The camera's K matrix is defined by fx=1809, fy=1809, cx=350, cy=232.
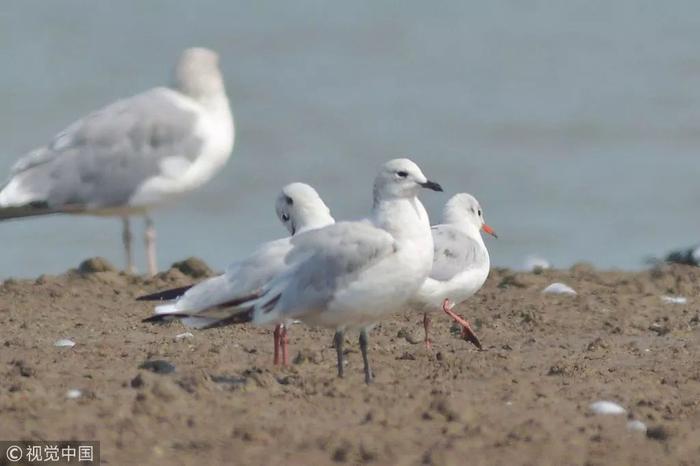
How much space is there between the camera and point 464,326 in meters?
9.01

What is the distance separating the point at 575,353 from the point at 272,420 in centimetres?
245

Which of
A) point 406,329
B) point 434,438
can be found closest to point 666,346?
point 406,329

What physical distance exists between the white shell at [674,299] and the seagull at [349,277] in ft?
9.24

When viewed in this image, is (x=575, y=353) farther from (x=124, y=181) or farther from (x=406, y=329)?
(x=124, y=181)

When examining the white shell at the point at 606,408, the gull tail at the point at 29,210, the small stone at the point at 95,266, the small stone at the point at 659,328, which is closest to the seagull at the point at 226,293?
the white shell at the point at 606,408

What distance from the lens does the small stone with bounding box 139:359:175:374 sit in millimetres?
7805

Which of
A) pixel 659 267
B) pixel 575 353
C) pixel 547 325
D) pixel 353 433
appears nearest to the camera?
pixel 353 433

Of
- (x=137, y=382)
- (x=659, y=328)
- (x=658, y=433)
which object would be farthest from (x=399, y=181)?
(x=659, y=328)

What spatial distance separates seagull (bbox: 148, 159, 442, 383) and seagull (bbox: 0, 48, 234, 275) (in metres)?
3.91

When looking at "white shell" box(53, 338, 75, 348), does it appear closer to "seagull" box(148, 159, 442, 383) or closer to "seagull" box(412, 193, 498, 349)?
"seagull" box(148, 159, 442, 383)

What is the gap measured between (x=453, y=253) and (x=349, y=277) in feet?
5.96

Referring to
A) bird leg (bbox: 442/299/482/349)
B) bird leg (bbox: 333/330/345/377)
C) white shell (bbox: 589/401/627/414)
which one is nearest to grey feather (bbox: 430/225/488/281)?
bird leg (bbox: 442/299/482/349)

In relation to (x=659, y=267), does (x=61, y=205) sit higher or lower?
higher

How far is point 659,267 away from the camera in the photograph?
11.4 m
